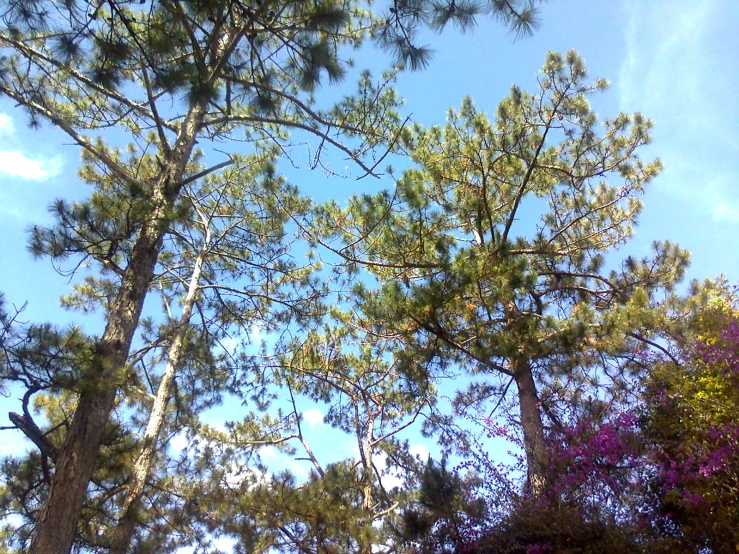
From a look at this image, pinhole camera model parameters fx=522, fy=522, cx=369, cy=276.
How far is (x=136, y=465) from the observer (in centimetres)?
578

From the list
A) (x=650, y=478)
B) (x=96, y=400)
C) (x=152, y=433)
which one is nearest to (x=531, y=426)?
(x=650, y=478)

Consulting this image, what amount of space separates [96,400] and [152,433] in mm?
2784

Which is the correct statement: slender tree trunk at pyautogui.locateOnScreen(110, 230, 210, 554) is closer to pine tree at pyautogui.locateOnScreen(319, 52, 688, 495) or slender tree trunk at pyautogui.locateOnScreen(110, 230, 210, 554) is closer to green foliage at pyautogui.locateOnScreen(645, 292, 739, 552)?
pine tree at pyautogui.locateOnScreen(319, 52, 688, 495)

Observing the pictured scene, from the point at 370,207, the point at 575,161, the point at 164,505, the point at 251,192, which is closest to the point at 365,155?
the point at 370,207

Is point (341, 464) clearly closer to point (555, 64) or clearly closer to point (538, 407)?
point (538, 407)

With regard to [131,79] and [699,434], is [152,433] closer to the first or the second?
[131,79]

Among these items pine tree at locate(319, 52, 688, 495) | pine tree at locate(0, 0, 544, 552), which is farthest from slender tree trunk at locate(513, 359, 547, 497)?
pine tree at locate(0, 0, 544, 552)

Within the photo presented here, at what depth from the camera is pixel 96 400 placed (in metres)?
3.68

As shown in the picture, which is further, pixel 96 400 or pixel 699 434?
pixel 699 434

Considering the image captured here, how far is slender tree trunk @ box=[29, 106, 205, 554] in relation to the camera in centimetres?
333

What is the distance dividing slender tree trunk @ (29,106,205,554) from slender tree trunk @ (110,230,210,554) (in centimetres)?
196

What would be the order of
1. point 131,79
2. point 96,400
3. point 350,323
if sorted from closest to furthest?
point 96,400 < point 131,79 < point 350,323

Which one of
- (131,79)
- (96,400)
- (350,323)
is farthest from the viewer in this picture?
(350,323)

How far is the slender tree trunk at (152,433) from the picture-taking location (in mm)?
5223
